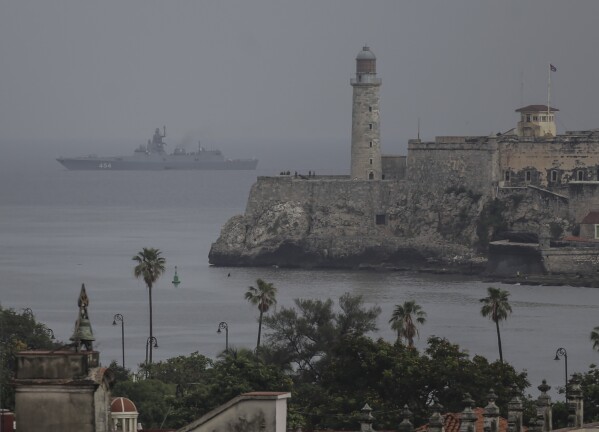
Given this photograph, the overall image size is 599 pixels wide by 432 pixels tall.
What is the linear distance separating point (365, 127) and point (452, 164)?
4568 millimetres

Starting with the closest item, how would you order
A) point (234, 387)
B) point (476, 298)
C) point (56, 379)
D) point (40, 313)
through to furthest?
point (56, 379) → point (234, 387) → point (40, 313) → point (476, 298)

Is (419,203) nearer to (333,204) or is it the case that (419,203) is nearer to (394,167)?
(333,204)

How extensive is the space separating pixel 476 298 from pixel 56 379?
72.2m

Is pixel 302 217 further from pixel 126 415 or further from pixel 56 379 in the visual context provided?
pixel 56 379

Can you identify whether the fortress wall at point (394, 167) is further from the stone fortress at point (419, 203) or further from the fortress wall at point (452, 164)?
the fortress wall at point (452, 164)

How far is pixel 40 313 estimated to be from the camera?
87.0m

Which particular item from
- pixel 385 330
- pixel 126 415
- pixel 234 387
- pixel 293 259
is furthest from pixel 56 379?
pixel 293 259

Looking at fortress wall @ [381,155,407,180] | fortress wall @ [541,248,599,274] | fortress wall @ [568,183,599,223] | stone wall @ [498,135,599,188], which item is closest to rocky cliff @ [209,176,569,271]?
fortress wall @ [568,183,599,223]

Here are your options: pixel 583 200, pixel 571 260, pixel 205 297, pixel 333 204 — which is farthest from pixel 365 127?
pixel 205 297

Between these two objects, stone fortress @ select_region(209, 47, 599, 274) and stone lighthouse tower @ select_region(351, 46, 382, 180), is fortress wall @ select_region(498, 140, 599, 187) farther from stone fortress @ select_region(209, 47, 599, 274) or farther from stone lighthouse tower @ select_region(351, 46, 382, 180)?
stone lighthouse tower @ select_region(351, 46, 382, 180)

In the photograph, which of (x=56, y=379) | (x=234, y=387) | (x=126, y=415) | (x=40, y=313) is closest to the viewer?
(x=56, y=379)

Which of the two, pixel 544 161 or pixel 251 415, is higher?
pixel 544 161

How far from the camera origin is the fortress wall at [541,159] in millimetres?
118312

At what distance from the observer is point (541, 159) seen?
118m
